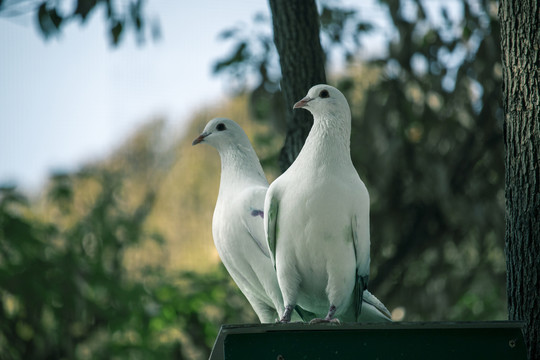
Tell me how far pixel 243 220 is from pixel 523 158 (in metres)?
1.21

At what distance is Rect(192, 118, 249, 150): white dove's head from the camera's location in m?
3.33

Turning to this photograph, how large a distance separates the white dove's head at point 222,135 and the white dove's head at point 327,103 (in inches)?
22.4

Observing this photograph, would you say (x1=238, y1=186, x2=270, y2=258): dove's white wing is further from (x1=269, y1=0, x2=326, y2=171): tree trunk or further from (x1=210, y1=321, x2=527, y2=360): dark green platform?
(x1=210, y1=321, x2=527, y2=360): dark green platform

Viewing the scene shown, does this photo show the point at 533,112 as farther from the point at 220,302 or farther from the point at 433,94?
the point at 220,302

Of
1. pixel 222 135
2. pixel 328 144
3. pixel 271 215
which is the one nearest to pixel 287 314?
pixel 271 215

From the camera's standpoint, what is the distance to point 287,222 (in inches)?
107

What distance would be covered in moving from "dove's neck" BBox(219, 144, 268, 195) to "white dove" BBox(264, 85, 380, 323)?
48 centimetres

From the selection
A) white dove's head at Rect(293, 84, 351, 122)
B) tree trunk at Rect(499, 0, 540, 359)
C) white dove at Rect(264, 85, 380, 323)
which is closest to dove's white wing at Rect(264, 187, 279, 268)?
white dove at Rect(264, 85, 380, 323)

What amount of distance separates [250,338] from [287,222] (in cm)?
59

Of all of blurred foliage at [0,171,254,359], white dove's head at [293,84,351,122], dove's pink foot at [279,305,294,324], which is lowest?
blurred foliage at [0,171,254,359]

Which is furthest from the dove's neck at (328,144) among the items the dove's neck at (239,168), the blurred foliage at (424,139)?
the blurred foliage at (424,139)

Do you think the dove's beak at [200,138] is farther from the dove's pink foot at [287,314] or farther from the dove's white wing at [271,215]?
the dove's pink foot at [287,314]

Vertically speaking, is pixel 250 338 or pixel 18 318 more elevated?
pixel 250 338

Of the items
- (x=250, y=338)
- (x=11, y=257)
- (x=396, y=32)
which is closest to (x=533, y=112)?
(x=250, y=338)
